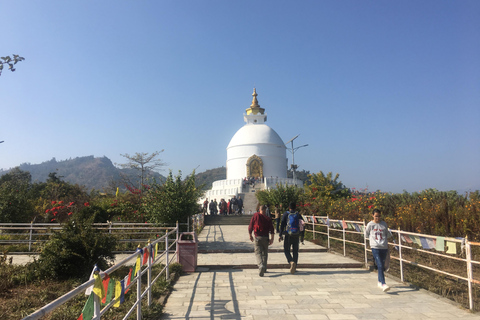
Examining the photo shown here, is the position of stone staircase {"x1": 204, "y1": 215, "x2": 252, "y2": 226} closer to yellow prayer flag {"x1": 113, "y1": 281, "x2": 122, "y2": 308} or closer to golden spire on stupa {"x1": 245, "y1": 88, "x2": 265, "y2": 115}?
yellow prayer flag {"x1": 113, "y1": 281, "x2": 122, "y2": 308}

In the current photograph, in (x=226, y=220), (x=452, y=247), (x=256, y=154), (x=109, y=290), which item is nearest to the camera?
(x=109, y=290)

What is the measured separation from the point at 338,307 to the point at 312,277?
2445 mm

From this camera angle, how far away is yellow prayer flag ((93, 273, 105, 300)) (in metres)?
2.85

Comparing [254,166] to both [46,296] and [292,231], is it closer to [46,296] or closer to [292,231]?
[292,231]

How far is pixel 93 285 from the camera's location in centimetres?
289

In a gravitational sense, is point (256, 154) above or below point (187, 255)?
above

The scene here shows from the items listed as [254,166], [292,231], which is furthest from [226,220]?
[292,231]

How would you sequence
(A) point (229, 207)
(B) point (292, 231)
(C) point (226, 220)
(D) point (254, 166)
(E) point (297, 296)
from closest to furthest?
(E) point (297, 296), (B) point (292, 231), (C) point (226, 220), (A) point (229, 207), (D) point (254, 166)

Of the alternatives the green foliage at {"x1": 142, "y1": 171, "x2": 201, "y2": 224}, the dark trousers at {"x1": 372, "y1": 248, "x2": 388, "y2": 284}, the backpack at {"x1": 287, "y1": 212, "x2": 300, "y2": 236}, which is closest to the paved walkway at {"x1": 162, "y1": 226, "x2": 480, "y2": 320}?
the dark trousers at {"x1": 372, "y1": 248, "x2": 388, "y2": 284}

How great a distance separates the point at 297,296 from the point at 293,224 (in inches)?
95.3

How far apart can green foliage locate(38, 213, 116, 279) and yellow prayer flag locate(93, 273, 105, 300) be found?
486 centimetres

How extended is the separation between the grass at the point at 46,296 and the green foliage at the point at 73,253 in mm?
250

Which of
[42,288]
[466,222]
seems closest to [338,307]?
[42,288]

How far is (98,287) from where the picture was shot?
2.89 m
